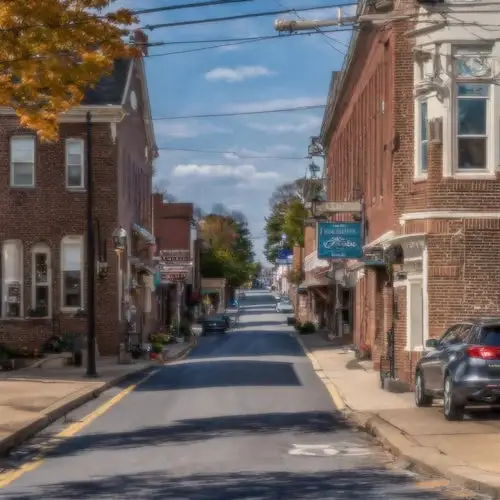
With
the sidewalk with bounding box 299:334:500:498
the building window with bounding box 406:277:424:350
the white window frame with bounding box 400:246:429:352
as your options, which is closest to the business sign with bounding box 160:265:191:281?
the sidewalk with bounding box 299:334:500:498

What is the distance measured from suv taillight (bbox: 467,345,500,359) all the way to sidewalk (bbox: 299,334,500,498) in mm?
1034

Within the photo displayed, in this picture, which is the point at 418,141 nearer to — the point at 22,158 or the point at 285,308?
the point at 22,158

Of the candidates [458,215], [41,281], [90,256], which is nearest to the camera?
[458,215]

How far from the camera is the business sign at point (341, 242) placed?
34.4 m

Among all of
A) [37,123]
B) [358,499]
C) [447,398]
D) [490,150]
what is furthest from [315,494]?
[490,150]

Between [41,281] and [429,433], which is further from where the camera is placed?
[41,281]

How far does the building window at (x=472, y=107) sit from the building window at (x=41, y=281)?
72.0 ft

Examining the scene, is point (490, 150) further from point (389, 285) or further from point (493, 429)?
point (493, 429)

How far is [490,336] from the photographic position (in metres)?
17.9

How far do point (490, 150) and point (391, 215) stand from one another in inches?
174

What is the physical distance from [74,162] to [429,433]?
27769mm

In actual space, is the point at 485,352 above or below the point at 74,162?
below

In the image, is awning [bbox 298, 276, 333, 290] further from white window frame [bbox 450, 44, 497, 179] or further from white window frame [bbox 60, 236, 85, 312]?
white window frame [bbox 450, 44, 497, 179]

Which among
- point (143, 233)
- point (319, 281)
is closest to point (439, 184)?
point (143, 233)
